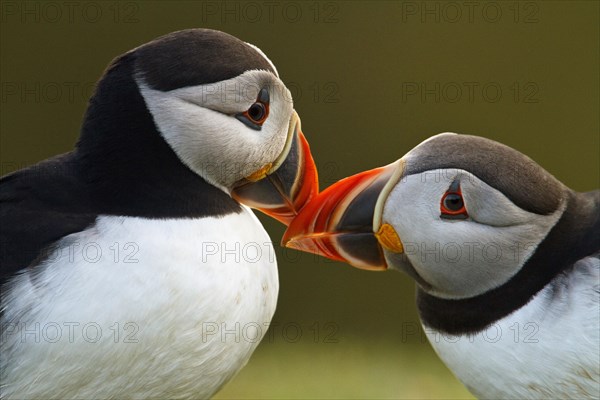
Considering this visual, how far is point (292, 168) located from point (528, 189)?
2.66 ft

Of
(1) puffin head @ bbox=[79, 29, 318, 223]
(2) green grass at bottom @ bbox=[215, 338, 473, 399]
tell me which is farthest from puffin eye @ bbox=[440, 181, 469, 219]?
(2) green grass at bottom @ bbox=[215, 338, 473, 399]

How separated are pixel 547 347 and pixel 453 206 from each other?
53 centimetres

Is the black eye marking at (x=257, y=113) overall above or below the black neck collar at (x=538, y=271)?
above

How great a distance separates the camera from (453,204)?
3.42m

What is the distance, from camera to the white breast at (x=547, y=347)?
3.25 m

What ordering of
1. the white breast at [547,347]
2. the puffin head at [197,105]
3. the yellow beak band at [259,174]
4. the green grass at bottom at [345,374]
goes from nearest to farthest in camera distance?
the white breast at [547,347], the puffin head at [197,105], the yellow beak band at [259,174], the green grass at bottom at [345,374]

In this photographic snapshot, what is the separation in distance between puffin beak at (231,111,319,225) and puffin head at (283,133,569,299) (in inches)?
7.7

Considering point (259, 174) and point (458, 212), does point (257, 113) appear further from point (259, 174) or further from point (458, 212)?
point (458, 212)

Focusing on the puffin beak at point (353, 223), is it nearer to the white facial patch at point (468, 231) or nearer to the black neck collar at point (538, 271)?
the white facial patch at point (468, 231)

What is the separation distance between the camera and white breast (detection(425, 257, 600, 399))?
3252 mm

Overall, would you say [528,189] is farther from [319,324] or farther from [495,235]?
[319,324]

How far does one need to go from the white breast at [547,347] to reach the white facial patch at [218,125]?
95cm

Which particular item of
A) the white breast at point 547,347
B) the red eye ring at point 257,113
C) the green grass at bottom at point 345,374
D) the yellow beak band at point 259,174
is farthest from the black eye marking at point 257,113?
the green grass at bottom at point 345,374

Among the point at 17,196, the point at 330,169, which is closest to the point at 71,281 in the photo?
the point at 17,196
